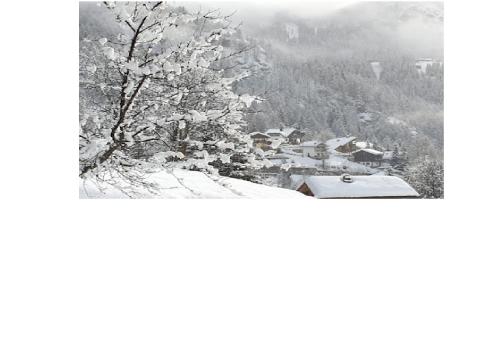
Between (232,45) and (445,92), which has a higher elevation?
(232,45)

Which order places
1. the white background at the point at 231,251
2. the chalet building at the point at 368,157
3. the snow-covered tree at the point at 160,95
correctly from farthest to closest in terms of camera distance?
the chalet building at the point at 368,157 → the snow-covered tree at the point at 160,95 → the white background at the point at 231,251

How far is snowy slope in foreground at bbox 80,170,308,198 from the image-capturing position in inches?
173

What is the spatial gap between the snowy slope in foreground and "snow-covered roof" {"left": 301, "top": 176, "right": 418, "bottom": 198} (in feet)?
0.52

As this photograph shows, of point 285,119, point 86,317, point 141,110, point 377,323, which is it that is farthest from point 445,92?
point 86,317

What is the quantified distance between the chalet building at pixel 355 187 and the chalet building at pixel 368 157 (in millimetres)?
107

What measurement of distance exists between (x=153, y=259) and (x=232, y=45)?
5.76 feet

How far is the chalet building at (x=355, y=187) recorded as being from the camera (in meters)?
4.41

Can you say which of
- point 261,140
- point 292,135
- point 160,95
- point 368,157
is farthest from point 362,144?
point 160,95

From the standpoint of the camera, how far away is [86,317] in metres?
3.69

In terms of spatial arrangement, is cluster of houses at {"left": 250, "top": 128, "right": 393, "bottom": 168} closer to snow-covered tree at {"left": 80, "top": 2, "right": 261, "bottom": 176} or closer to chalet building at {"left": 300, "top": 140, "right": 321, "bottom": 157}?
chalet building at {"left": 300, "top": 140, "right": 321, "bottom": 157}

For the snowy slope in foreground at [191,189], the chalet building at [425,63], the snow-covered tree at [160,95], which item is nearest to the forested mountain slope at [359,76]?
the chalet building at [425,63]

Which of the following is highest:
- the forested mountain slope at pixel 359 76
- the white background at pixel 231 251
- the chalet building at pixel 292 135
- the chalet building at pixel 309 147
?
the forested mountain slope at pixel 359 76

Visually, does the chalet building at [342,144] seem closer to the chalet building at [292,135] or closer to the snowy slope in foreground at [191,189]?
the chalet building at [292,135]

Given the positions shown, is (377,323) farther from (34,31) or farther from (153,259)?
(34,31)
